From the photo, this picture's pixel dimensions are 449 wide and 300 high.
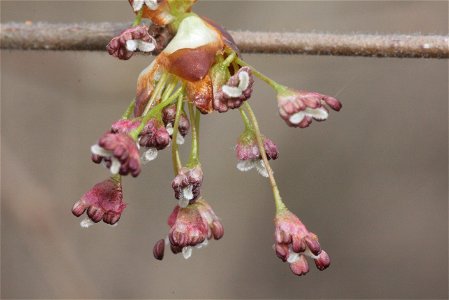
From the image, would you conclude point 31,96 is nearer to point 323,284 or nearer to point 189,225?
point 323,284

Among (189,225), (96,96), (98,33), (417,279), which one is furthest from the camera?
(417,279)

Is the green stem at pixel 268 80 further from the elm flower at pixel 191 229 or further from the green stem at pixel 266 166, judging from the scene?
the elm flower at pixel 191 229

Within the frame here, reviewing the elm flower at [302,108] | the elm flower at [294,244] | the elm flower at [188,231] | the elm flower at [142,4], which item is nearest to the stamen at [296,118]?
the elm flower at [302,108]

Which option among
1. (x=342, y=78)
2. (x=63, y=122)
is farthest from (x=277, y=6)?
(x=63, y=122)

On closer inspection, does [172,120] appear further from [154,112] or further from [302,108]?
[302,108]

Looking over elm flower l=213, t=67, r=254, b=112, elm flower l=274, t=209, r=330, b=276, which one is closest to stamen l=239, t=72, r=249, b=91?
elm flower l=213, t=67, r=254, b=112
